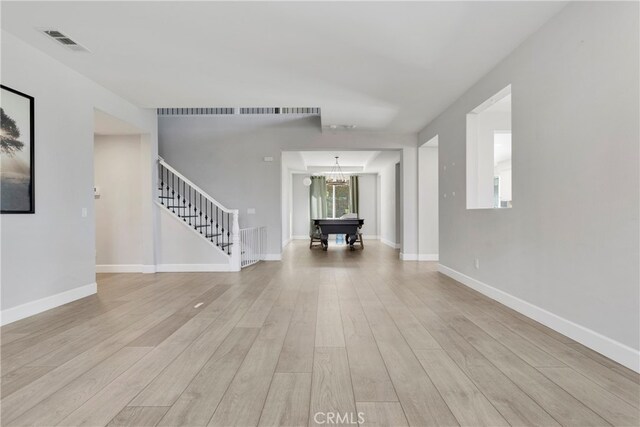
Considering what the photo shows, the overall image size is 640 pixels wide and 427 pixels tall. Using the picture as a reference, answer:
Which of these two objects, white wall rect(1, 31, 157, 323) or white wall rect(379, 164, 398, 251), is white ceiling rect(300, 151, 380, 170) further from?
white wall rect(1, 31, 157, 323)

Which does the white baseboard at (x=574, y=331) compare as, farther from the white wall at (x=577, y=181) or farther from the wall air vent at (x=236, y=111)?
the wall air vent at (x=236, y=111)

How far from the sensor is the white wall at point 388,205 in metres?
9.90

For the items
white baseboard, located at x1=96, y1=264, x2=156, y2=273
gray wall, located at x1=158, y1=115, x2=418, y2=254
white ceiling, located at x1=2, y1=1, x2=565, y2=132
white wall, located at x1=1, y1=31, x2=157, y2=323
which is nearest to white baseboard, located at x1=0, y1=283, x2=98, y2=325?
white wall, located at x1=1, y1=31, x2=157, y2=323

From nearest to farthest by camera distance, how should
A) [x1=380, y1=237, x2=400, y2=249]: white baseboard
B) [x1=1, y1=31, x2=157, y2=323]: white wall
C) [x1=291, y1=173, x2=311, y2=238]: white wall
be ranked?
[x1=1, y1=31, x2=157, y2=323]: white wall
[x1=380, y1=237, x2=400, y2=249]: white baseboard
[x1=291, y1=173, x2=311, y2=238]: white wall

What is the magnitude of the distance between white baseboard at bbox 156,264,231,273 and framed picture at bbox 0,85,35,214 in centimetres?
269

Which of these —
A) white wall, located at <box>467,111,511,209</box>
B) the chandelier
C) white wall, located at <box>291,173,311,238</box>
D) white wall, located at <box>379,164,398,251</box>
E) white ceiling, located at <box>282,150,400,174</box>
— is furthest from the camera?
white wall, located at <box>291,173,311,238</box>

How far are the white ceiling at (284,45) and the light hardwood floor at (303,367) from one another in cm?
247

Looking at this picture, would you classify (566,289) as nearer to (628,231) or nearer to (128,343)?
(628,231)

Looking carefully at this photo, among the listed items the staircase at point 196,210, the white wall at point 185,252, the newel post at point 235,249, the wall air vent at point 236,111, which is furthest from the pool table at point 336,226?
the white wall at point 185,252

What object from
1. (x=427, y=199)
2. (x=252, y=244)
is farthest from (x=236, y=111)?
(x=427, y=199)

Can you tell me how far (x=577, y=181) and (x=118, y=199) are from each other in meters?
6.14

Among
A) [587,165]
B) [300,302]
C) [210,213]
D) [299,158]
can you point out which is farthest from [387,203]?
[587,165]

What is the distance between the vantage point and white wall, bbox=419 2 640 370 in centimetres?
211

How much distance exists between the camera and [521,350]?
2.33 metres
